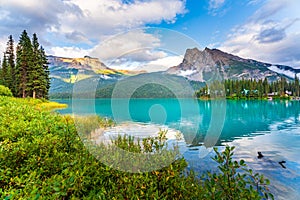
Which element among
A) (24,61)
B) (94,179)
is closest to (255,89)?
(24,61)

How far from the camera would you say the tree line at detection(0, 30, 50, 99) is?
4178 centimetres

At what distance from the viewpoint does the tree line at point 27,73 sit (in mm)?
41781

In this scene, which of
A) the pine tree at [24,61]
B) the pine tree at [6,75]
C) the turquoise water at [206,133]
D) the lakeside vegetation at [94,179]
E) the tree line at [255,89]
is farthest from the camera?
the tree line at [255,89]

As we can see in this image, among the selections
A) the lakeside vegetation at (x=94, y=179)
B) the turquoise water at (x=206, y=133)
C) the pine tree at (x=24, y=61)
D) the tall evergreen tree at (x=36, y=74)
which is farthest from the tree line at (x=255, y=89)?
the lakeside vegetation at (x=94, y=179)

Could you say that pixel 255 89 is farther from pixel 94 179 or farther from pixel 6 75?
pixel 94 179

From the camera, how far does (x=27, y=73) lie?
1682 inches

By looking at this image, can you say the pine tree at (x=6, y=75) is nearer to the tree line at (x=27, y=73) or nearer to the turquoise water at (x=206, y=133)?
the tree line at (x=27, y=73)

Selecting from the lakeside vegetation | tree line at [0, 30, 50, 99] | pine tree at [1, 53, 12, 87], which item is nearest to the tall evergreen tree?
tree line at [0, 30, 50, 99]

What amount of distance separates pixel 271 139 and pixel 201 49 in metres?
16.9

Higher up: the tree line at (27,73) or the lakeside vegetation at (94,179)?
the tree line at (27,73)

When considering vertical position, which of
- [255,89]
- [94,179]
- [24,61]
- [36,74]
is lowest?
[94,179]

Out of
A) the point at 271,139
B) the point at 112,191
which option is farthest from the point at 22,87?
the point at 112,191

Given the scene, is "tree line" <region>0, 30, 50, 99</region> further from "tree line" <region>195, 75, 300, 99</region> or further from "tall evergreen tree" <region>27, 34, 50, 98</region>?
"tree line" <region>195, 75, 300, 99</region>

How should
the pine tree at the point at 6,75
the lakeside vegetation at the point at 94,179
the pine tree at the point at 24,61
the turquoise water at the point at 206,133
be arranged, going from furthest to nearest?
the pine tree at the point at 6,75, the pine tree at the point at 24,61, the turquoise water at the point at 206,133, the lakeside vegetation at the point at 94,179
